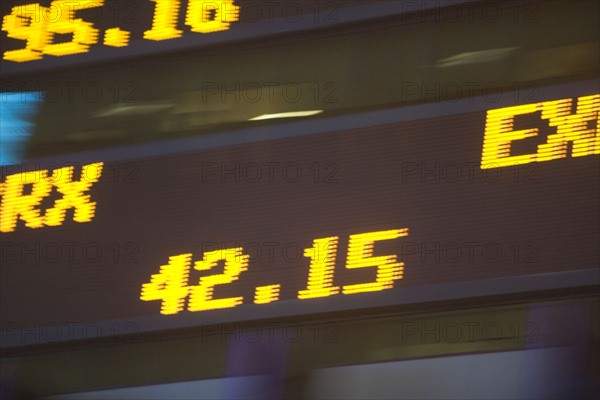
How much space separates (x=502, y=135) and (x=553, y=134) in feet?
0.50

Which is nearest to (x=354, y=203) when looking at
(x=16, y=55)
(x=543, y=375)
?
(x=543, y=375)

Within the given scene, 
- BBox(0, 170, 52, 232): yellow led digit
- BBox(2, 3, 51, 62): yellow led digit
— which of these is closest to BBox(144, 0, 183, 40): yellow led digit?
BBox(2, 3, 51, 62): yellow led digit

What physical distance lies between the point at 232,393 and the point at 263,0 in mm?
1296

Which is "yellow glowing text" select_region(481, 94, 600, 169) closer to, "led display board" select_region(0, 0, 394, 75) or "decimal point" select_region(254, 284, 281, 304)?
"led display board" select_region(0, 0, 394, 75)

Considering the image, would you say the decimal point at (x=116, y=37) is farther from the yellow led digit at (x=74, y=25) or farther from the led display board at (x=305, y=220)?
the led display board at (x=305, y=220)

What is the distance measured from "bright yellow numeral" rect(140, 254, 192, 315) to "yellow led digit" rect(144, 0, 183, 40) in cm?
76

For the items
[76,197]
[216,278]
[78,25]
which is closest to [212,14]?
[78,25]

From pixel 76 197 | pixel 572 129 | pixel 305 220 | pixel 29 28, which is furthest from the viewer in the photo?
pixel 29 28

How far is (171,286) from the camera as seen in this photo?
320cm

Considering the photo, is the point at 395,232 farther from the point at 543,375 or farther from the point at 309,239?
the point at 543,375

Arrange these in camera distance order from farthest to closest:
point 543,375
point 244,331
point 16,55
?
point 16,55
point 244,331
point 543,375

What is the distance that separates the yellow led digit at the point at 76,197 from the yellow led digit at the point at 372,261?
89 cm

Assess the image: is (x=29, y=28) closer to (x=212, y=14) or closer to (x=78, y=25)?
(x=78, y=25)

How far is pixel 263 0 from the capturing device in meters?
3.32
